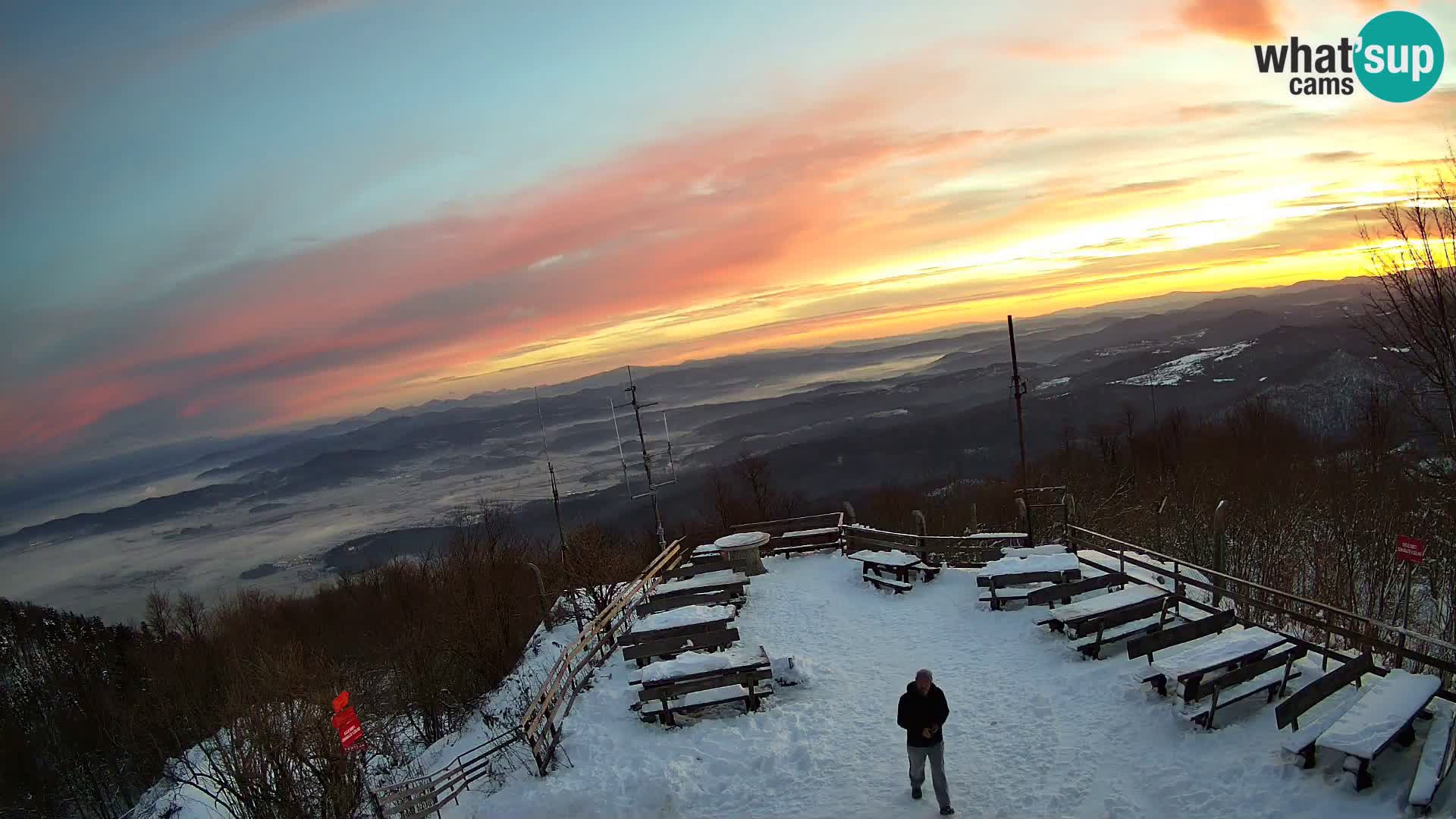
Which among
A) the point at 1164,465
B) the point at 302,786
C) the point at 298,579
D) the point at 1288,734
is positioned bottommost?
the point at 298,579

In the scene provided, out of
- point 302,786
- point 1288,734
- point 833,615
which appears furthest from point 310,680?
point 1288,734

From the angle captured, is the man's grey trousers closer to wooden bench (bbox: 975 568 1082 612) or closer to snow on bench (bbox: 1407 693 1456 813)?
snow on bench (bbox: 1407 693 1456 813)

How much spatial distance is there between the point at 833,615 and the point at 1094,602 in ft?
20.4

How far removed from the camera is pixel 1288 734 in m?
9.00

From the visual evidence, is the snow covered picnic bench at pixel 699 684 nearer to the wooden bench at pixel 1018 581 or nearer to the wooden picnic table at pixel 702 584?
the wooden picnic table at pixel 702 584

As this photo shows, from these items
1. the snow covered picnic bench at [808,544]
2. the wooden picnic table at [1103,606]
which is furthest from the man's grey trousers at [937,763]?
the snow covered picnic bench at [808,544]

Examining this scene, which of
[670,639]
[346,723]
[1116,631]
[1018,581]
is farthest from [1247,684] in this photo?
[346,723]

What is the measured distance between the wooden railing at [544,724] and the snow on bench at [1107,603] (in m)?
9.57

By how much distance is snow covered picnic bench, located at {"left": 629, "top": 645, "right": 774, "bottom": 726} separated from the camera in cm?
1277

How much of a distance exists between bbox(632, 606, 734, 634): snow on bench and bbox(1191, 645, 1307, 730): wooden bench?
8.57m

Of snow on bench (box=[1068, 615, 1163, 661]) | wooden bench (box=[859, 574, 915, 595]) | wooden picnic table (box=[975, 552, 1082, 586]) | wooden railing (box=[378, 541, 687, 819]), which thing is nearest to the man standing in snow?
snow on bench (box=[1068, 615, 1163, 661])

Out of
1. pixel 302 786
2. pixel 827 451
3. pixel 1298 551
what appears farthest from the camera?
pixel 827 451

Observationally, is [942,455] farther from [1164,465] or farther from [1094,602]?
[1094,602]

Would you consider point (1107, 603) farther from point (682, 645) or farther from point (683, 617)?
point (683, 617)
